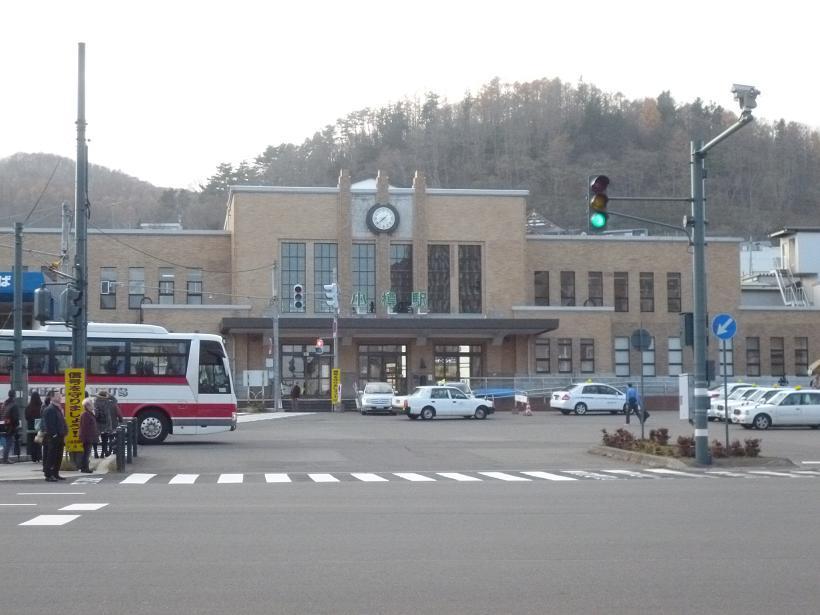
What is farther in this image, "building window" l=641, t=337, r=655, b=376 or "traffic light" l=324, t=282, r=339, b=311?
"building window" l=641, t=337, r=655, b=376

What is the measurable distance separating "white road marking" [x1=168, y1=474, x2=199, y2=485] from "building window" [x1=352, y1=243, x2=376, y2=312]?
1801 inches

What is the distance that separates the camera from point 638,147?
137375 millimetres

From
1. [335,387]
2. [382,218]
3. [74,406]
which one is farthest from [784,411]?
[382,218]

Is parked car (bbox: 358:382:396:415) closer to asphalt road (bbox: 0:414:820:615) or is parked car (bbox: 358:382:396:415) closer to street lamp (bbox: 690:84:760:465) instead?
street lamp (bbox: 690:84:760:465)

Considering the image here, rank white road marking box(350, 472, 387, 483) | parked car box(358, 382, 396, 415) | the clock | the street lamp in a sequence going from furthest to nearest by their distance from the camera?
the clock → parked car box(358, 382, 396, 415) → the street lamp → white road marking box(350, 472, 387, 483)

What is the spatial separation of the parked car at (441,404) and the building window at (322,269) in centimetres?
1832

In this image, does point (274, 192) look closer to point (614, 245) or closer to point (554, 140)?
Result: point (614, 245)

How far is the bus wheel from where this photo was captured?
1275 inches

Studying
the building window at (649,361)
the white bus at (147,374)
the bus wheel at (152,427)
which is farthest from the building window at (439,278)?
the bus wheel at (152,427)

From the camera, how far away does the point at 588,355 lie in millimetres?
69500

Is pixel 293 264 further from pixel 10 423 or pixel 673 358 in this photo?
pixel 10 423

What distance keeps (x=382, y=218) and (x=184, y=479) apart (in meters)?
Result: 47.9

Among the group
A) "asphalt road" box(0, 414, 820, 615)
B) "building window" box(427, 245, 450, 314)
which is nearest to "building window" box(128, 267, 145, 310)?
"building window" box(427, 245, 450, 314)

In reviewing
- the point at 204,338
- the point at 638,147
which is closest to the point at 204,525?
the point at 204,338
